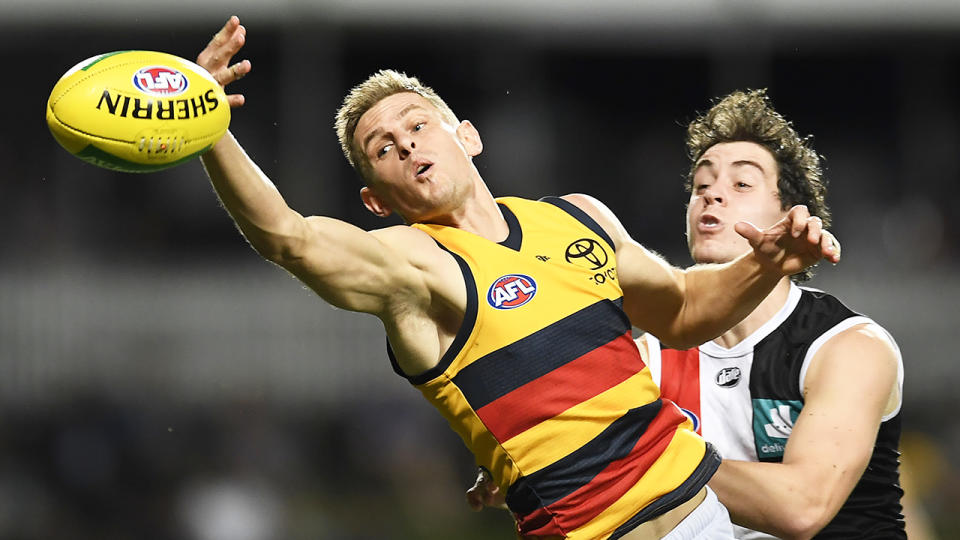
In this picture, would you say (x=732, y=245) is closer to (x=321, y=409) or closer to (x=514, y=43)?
(x=321, y=409)

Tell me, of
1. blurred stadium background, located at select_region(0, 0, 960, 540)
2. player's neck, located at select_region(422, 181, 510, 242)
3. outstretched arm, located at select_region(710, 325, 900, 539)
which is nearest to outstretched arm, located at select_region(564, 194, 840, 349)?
player's neck, located at select_region(422, 181, 510, 242)

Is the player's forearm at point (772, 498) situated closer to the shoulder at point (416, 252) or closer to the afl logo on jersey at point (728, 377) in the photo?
the afl logo on jersey at point (728, 377)

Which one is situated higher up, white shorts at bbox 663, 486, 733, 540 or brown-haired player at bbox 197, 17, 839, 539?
brown-haired player at bbox 197, 17, 839, 539

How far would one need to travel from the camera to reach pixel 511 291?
3.77m

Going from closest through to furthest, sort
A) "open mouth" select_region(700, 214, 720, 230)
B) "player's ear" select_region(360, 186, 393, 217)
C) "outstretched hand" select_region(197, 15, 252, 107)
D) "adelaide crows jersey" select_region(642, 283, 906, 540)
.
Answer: "outstretched hand" select_region(197, 15, 252, 107) → "player's ear" select_region(360, 186, 393, 217) → "adelaide crows jersey" select_region(642, 283, 906, 540) → "open mouth" select_region(700, 214, 720, 230)

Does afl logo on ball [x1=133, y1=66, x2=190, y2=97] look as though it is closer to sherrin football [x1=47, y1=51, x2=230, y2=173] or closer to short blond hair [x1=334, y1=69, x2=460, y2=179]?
sherrin football [x1=47, y1=51, x2=230, y2=173]

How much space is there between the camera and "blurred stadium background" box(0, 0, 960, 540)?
40.5 feet

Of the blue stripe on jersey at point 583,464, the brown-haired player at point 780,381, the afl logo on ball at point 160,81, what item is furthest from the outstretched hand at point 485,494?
the afl logo on ball at point 160,81

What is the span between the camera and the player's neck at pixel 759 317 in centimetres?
486

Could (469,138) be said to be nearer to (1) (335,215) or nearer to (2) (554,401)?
(2) (554,401)

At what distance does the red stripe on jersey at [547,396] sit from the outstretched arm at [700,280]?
570 mm

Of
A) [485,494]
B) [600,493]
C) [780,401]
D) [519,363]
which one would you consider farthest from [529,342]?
[780,401]

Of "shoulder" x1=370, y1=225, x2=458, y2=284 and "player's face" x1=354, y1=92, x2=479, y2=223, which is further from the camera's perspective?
"player's face" x1=354, y1=92, x2=479, y2=223

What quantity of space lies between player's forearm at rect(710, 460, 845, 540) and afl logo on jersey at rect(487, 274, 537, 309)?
0.98 metres
